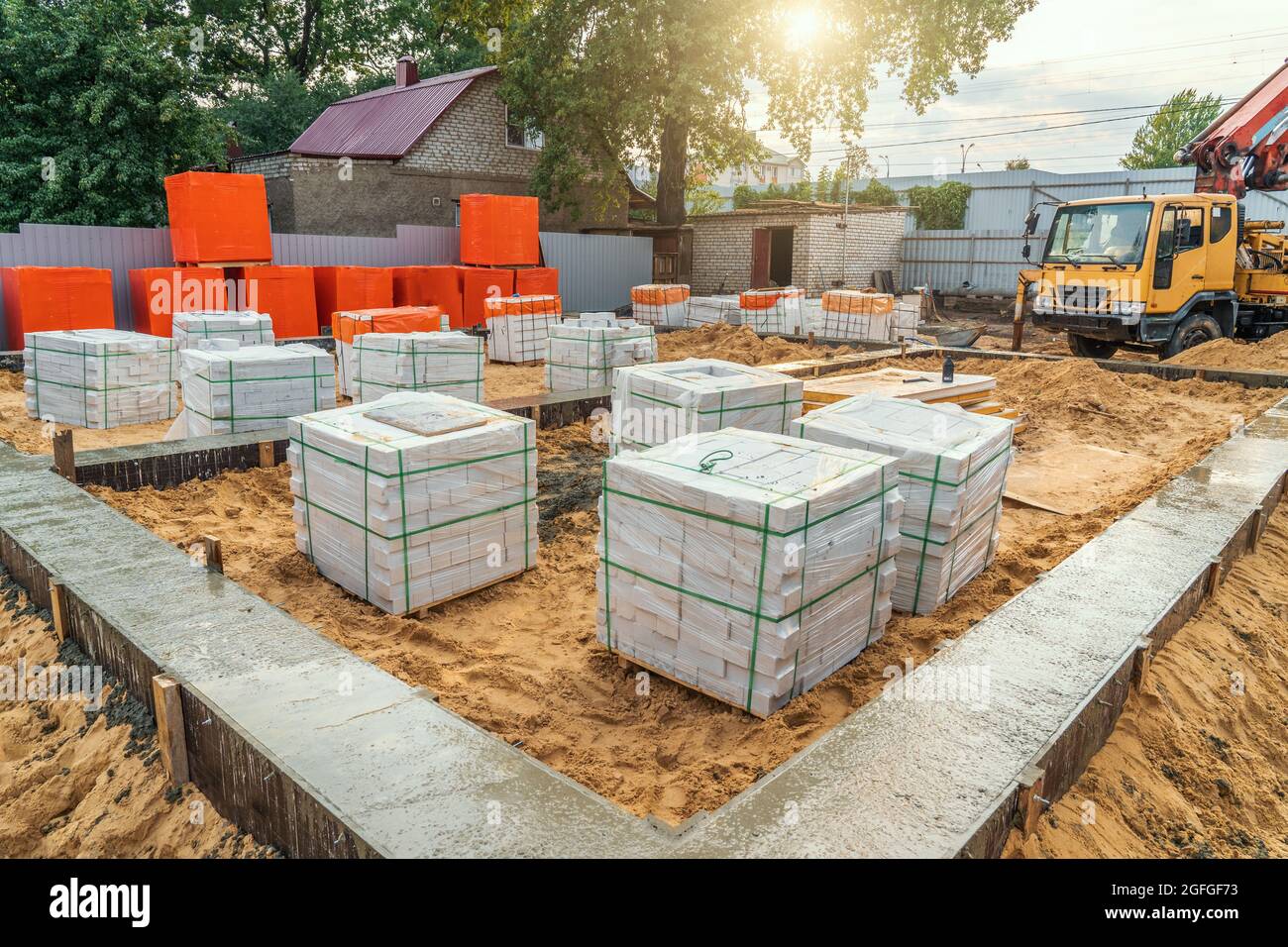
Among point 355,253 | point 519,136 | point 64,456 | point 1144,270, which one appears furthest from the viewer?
point 519,136

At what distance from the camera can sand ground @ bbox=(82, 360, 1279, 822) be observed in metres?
3.84

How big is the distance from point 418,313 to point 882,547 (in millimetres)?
8594

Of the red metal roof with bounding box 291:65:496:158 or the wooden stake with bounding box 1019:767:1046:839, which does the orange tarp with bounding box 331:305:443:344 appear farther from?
the red metal roof with bounding box 291:65:496:158

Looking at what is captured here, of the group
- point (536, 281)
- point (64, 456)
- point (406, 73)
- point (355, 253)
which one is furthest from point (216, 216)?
point (406, 73)

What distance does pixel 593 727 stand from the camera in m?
4.18

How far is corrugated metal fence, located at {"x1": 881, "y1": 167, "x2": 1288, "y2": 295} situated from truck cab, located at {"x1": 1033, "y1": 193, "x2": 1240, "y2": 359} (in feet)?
40.2

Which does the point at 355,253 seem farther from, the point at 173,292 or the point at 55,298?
the point at 55,298

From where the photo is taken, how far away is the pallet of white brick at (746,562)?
3.86 metres

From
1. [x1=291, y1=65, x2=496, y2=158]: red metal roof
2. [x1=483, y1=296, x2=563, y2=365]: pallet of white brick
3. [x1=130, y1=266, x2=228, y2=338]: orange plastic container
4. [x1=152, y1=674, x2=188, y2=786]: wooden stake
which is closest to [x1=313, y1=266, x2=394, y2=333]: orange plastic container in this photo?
[x1=130, y1=266, x2=228, y2=338]: orange plastic container

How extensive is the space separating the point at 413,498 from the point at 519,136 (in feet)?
80.5

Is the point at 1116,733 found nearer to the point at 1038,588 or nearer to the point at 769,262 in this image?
the point at 1038,588

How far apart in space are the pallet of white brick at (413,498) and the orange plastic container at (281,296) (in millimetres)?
10803

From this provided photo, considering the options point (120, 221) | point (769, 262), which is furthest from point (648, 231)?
point (120, 221)

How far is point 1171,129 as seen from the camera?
46.5 metres
